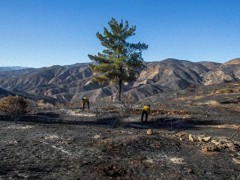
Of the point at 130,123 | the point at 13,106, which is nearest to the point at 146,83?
the point at 13,106

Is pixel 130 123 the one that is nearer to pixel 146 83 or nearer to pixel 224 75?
pixel 224 75

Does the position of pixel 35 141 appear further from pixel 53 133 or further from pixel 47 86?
pixel 47 86

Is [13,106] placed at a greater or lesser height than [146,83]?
lesser

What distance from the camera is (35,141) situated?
1806 cm

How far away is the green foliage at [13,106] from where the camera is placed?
30603mm

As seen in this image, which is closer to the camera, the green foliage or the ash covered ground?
the ash covered ground

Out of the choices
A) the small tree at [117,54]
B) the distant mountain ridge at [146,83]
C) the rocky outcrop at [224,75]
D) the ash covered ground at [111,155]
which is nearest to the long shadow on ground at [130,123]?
the ash covered ground at [111,155]

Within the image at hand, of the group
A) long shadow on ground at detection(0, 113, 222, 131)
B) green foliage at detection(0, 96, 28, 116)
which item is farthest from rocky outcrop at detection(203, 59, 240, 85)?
green foliage at detection(0, 96, 28, 116)

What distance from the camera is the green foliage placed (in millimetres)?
30603

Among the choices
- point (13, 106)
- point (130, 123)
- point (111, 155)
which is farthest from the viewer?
point (13, 106)

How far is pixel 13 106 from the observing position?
31.4 meters

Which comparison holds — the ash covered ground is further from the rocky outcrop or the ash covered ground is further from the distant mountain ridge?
the rocky outcrop

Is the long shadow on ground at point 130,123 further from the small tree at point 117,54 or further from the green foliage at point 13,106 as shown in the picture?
the small tree at point 117,54

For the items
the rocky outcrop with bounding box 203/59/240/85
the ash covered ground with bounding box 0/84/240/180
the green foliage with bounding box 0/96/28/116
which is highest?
the rocky outcrop with bounding box 203/59/240/85
